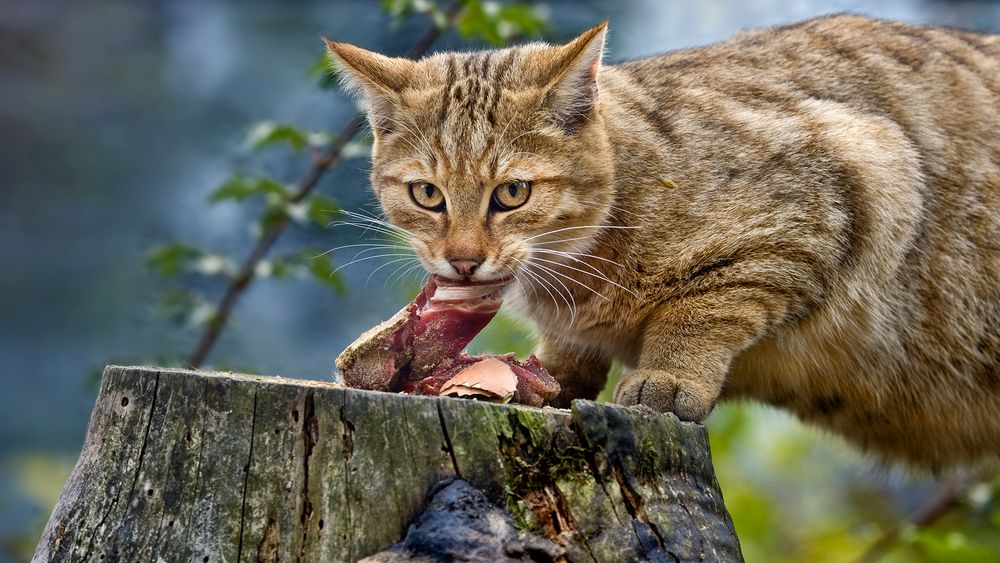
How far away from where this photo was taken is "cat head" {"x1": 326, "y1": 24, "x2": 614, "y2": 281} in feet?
9.23

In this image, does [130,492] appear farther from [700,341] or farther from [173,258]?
[173,258]

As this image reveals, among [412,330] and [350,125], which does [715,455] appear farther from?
[412,330]

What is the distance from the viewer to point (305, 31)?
19.4 ft

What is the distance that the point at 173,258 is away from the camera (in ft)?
12.2

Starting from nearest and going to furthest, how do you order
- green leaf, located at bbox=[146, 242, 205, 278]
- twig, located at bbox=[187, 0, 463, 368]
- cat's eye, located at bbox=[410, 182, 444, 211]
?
cat's eye, located at bbox=[410, 182, 444, 211] → green leaf, located at bbox=[146, 242, 205, 278] → twig, located at bbox=[187, 0, 463, 368]

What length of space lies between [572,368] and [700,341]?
2.37 ft

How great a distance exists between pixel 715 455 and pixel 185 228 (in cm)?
294

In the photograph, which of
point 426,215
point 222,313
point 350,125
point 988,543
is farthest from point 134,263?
point 988,543

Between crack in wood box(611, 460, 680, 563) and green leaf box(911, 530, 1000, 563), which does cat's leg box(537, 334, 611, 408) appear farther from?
crack in wood box(611, 460, 680, 563)

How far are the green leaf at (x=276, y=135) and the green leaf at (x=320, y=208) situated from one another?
24 centimetres

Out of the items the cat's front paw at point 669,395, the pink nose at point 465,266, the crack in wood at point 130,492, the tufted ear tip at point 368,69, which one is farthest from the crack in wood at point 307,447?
the tufted ear tip at point 368,69

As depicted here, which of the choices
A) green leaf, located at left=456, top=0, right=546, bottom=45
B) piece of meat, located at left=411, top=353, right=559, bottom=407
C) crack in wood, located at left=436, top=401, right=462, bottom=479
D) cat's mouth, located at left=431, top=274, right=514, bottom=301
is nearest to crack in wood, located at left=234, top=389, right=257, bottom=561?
crack in wood, located at left=436, top=401, right=462, bottom=479

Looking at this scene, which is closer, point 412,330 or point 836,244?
point 412,330

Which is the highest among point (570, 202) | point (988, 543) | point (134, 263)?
point (134, 263)
